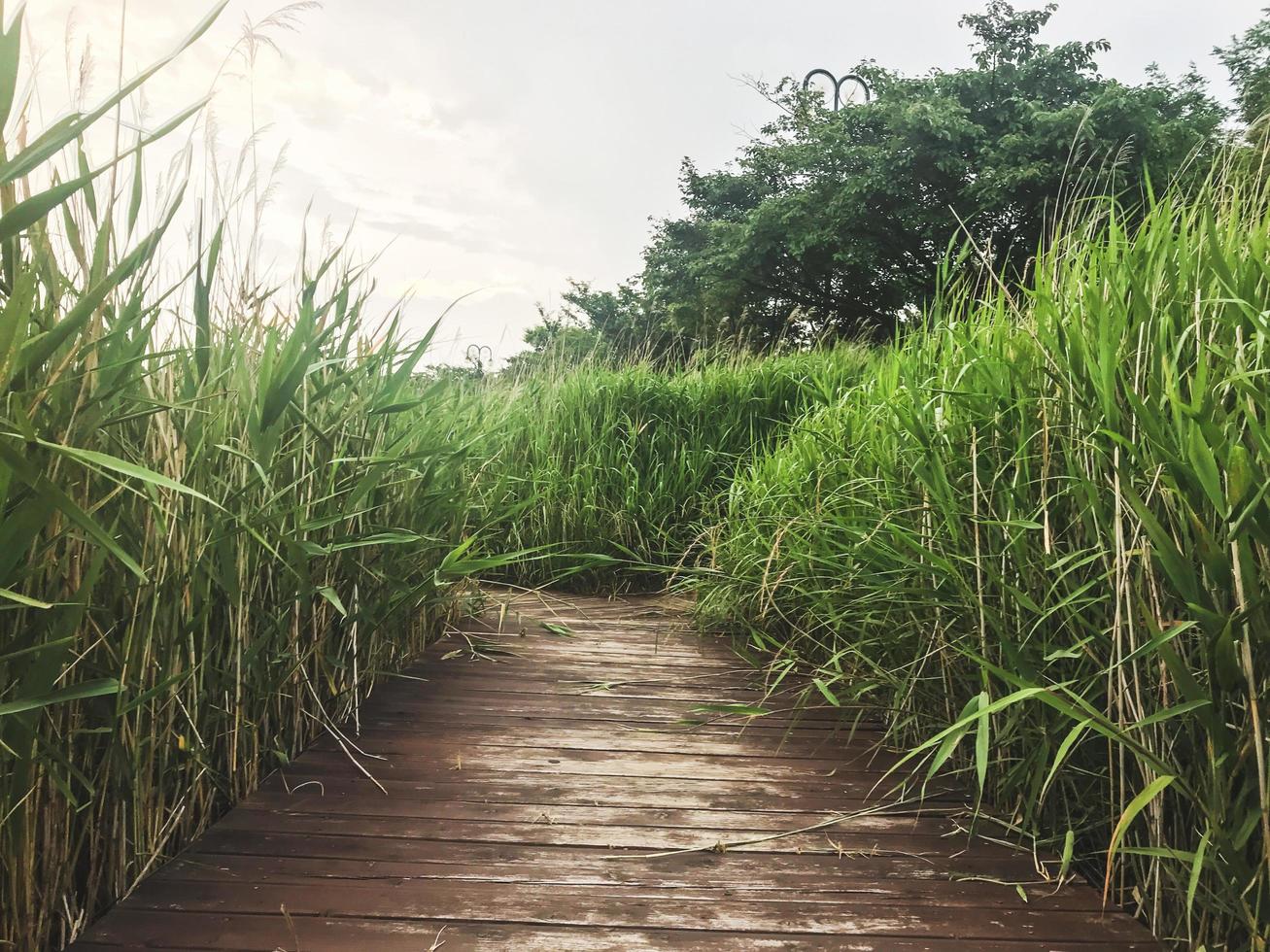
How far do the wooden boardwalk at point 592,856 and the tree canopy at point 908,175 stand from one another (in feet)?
34.0

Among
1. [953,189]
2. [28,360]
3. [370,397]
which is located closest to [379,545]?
[370,397]

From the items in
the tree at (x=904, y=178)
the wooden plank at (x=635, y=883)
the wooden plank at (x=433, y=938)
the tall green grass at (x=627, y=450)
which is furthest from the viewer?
the tree at (x=904, y=178)

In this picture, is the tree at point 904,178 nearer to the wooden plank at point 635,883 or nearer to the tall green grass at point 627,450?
the tall green grass at point 627,450

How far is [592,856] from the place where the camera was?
1.64 m

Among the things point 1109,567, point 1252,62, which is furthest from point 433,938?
point 1252,62

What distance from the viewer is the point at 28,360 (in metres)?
1.07

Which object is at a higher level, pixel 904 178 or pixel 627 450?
pixel 904 178

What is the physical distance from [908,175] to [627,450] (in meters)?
11.0

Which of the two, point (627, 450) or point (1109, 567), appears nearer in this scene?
point (1109, 567)

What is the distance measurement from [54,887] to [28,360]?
85 centimetres

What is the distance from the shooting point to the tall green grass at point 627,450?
4.96 meters

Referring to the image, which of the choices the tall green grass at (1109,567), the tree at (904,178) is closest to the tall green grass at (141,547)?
the tall green grass at (1109,567)

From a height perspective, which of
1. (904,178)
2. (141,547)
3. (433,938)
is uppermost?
(904,178)

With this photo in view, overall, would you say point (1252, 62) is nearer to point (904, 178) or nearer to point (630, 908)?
point (904, 178)
